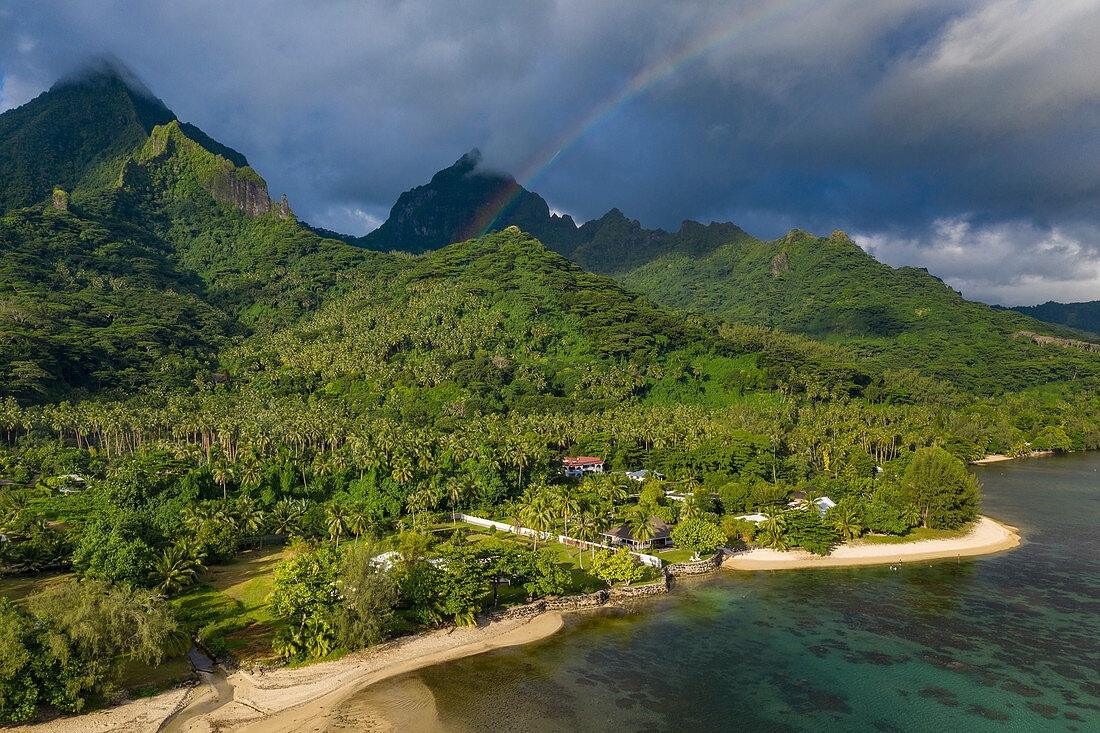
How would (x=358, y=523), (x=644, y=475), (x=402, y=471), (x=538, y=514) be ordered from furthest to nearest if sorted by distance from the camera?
1. (x=644, y=475)
2. (x=402, y=471)
3. (x=538, y=514)
4. (x=358, y=523)

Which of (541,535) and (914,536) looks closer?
(541,535)

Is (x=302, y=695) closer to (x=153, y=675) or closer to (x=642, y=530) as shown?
(x=153, y=675)

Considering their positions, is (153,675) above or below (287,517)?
below

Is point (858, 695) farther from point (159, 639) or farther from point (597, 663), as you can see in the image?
point (159, 639)

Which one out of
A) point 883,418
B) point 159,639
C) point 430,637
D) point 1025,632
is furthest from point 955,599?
point 883,418

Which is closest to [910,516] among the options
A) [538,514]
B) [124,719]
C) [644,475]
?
[644,475]

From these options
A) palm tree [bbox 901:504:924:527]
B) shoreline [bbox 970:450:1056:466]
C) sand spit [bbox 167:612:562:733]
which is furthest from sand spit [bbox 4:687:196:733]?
shoreline [bbox 970:450:1056:466]

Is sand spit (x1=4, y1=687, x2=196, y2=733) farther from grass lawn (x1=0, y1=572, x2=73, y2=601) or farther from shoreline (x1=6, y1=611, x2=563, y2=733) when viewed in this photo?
grass lawn (x1=0, y1=572, x2=73, y2=601)

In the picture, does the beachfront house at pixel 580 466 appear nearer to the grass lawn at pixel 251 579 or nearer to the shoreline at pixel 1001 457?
the grass lawn at pixel 251 579
